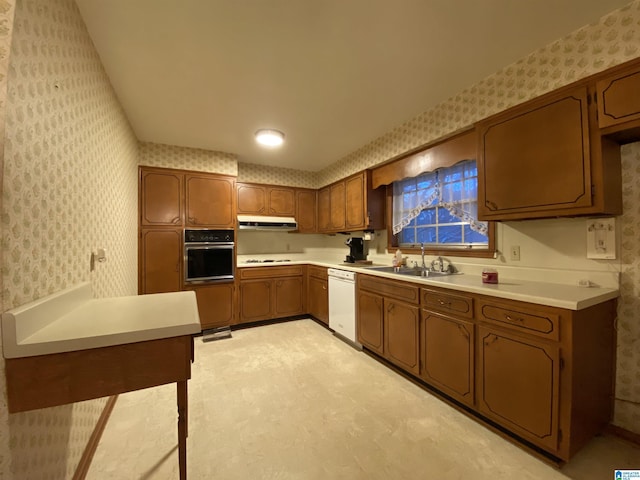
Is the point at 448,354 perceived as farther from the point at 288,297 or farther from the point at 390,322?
the point at 288,297

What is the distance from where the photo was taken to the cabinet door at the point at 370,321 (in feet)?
8.72

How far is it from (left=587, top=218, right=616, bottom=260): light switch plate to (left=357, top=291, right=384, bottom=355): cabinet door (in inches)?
63.1

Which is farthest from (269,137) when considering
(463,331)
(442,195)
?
(463,331)

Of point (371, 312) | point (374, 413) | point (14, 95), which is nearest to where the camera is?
point (14, 95)

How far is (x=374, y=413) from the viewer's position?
189 centimetres

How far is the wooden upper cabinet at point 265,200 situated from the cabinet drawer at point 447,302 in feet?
9.30

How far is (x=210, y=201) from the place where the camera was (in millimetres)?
3660

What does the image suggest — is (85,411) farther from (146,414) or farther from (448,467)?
(448,467)

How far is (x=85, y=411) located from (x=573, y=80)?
3.51 metres

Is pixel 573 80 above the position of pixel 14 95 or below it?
above

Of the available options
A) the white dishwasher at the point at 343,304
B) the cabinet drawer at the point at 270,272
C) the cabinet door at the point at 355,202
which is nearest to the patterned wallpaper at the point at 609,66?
the cabinet door at the point at 355,202

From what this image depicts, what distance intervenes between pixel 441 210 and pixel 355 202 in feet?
3.81

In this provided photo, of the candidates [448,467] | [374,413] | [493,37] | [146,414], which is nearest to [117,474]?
[146,414]

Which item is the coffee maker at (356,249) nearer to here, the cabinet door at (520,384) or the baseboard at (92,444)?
the cabinet door at (520,384)
